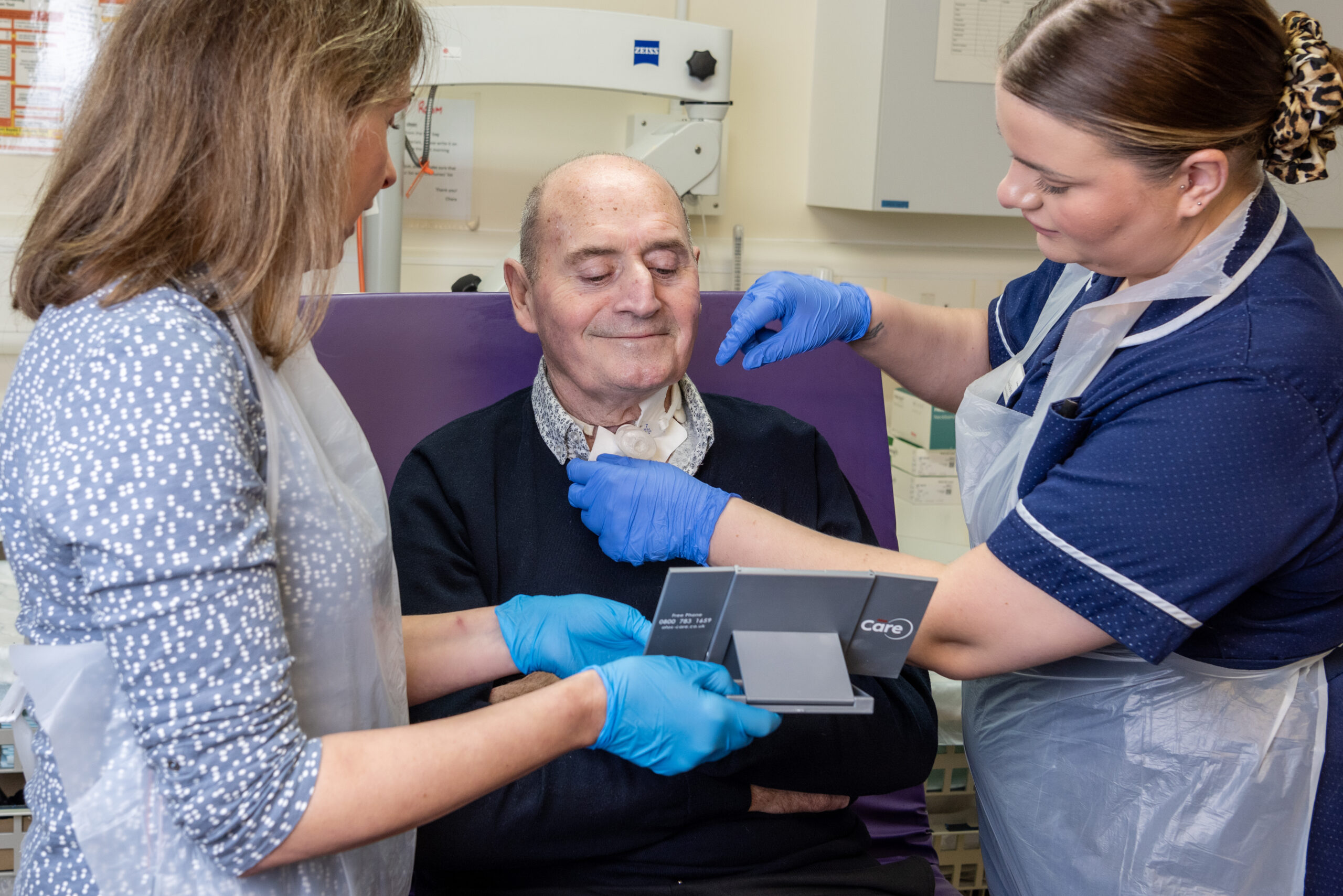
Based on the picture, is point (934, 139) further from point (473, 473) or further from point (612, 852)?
point (612, 852)

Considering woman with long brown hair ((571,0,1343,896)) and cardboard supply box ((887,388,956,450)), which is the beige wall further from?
Answer: woman with long brown hair ((571,0,1343,896))

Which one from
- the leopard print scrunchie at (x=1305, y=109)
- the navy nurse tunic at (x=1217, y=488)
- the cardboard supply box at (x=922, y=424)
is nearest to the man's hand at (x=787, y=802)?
the navy nurse tunic at (x=1217, y=488)

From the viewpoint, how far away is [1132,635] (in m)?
1.02

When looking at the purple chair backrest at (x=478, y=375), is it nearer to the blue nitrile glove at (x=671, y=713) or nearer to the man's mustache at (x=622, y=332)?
the man's mustache at (x=622, y=332)

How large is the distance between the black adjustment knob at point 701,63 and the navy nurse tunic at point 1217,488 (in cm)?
131

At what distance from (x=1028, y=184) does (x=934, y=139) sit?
4.58 ft

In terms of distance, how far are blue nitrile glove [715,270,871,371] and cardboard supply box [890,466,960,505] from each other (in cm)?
97

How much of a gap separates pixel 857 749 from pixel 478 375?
2.66ft

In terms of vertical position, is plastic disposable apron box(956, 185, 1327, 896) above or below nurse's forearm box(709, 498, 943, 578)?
below

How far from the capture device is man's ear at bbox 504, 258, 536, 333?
1531mm

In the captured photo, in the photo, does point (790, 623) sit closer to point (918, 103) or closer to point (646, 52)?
point (646, 52)

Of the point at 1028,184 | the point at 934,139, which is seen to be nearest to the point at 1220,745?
the point at 1028,184

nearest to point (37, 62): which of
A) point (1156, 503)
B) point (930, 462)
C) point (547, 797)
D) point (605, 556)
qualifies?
point (605, 556)

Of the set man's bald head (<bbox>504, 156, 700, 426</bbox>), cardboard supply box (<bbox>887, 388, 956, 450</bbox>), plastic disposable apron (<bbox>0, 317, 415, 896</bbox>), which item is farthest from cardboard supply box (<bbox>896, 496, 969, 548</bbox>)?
plastic disposable apron (<bbox>0, 317, 415, 896</bbox>)
